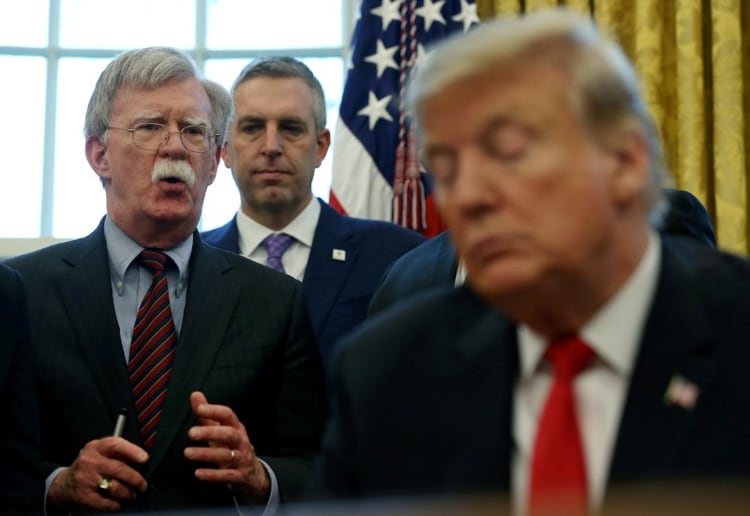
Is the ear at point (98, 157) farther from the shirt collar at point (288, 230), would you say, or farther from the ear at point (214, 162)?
the shirt collar at point (288, 230)

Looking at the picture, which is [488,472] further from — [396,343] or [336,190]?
[336,190]

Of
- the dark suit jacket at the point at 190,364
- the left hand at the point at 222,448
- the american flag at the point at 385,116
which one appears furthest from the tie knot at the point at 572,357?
the american flag at the point at 385,116

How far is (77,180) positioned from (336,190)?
1.56 metres

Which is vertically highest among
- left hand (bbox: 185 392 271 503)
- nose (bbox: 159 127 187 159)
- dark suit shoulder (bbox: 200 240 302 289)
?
nose (bbox: 159 127 187 159)

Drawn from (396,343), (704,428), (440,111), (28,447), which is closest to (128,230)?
(28,447)

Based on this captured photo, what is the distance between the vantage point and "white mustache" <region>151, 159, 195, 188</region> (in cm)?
387

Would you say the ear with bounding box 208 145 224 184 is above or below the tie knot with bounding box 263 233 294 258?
above

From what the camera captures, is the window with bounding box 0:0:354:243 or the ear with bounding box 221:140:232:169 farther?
the window with bounding box 0:0:354:243

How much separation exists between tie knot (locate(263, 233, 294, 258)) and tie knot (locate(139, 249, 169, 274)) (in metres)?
1.09

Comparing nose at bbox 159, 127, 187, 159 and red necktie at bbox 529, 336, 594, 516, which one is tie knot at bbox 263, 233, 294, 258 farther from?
red necktie at bbox 529, 336, 594, 516

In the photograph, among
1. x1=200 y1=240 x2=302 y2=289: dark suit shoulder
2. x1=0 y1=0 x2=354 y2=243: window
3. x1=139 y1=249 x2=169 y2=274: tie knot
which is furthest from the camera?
x1=0 y1=0 x2=354 y2=243: window

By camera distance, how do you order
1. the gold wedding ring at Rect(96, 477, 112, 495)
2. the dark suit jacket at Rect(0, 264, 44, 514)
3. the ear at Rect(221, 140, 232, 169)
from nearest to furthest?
the dark suit jacket at Rect(0, 264, 44, 514) → the gold wedding ring at Rect(96, 477, 112, 495) → the ear at Rect(221, 140, 232, 169)

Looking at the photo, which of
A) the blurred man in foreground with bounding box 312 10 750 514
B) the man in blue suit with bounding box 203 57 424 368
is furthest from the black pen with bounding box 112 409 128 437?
the blurred man in foreground with bounding box 312 10 750 514

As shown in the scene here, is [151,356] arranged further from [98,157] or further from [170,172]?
[98,157]
